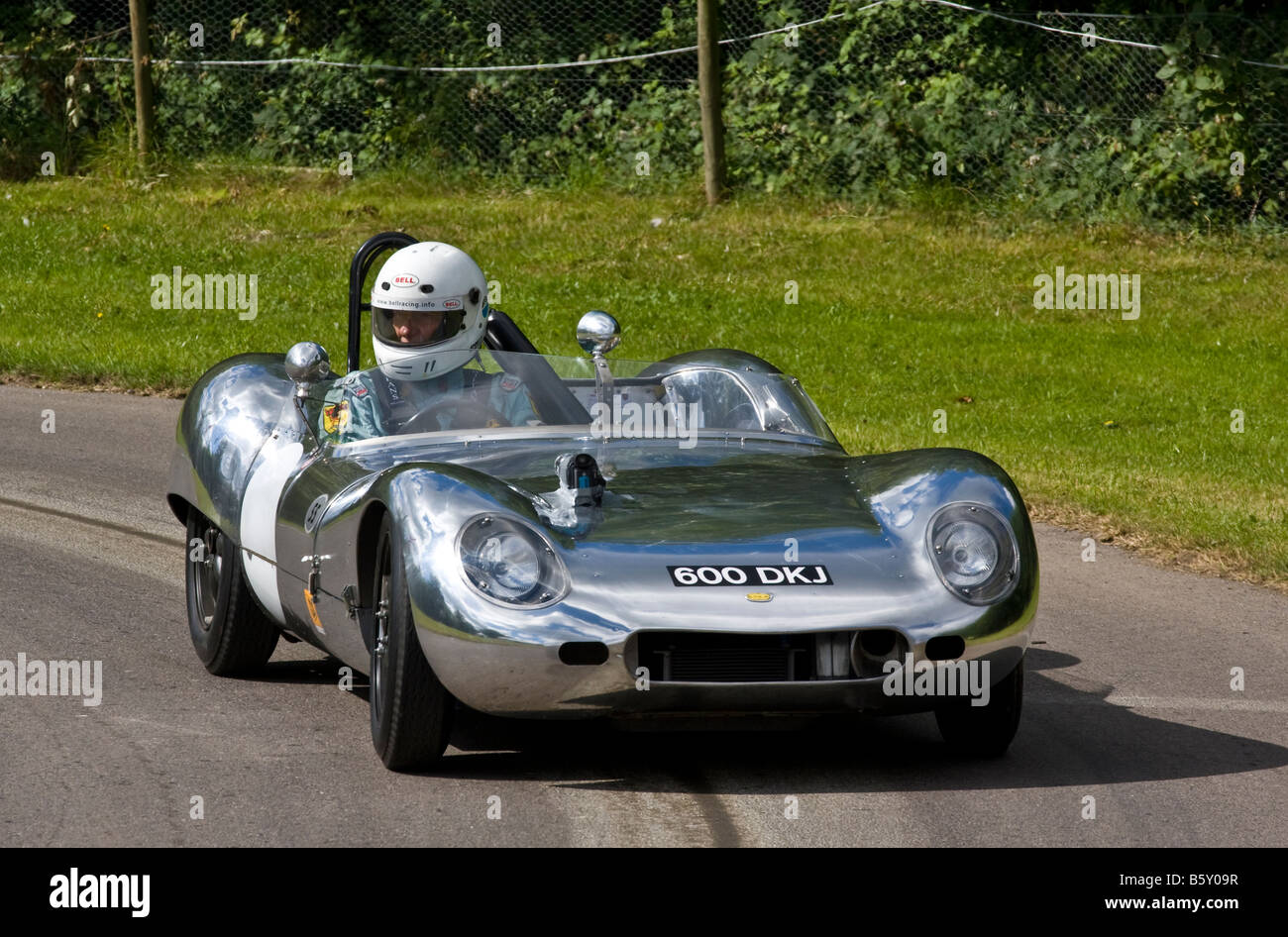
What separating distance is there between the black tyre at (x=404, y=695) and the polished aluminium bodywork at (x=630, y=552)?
0.25 feet

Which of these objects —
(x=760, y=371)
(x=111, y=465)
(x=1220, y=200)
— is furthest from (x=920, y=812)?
(x=1220, y=200)

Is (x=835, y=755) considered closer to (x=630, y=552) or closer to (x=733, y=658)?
(x=733, y=658)

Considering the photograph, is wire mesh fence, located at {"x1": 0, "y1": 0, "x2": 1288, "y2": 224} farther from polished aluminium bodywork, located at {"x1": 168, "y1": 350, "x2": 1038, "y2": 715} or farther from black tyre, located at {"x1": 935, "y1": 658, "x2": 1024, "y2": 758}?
black tyre, located at {"x1": 935, "y1": 658, "x2": 1024, "y2": 758}

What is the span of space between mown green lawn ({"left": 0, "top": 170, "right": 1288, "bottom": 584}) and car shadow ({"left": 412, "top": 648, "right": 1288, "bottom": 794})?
9.45ft

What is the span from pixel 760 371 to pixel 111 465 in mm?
4700

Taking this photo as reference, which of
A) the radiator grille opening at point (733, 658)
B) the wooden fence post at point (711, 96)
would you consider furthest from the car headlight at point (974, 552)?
the wooden fence post at point (711, 96)

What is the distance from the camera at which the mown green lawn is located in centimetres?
1117

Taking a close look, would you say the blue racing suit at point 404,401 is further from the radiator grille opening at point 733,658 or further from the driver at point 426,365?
the radiator grille opening at point 733,658

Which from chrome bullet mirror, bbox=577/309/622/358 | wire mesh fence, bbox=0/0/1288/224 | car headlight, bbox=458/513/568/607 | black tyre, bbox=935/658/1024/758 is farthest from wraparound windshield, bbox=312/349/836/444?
wire mesh fence, bbox=0/0/1288/224

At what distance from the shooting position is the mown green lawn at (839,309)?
1117 centimetres

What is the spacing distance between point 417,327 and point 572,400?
23.3 inches

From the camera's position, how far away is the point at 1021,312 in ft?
50.1

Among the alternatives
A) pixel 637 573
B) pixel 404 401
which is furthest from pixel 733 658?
pixel 404 401

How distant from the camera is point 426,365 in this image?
6.82 metres
